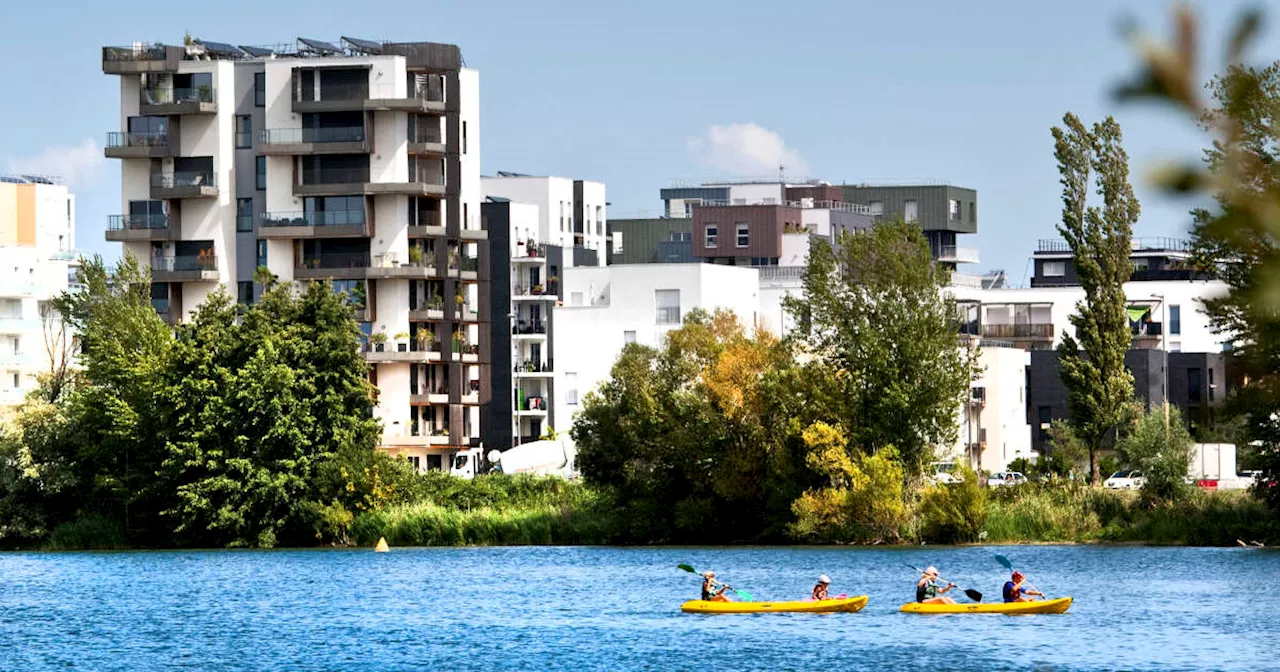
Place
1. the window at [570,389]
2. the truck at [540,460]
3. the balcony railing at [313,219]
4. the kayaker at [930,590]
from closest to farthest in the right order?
the kayaker at [930,590]
the truck at [540,460]
the balcony railing at [313,219]
the window at [570,389]

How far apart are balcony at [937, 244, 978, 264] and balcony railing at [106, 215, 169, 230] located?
83772 millimetres

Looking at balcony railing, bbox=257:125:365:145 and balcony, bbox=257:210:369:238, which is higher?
balcony railing, bbox=257:125:365:145

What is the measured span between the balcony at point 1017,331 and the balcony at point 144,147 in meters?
66.0

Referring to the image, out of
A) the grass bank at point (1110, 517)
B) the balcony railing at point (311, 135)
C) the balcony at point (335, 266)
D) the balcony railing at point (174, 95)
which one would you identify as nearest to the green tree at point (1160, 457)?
the grass bank at point (1110, 517)

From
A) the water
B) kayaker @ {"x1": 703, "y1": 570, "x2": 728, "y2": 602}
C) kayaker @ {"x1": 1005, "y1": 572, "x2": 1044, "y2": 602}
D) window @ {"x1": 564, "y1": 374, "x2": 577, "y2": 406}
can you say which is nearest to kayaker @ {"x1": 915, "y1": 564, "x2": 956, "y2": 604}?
the water

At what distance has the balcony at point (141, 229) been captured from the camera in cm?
12975

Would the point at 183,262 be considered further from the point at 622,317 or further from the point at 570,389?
the point at 622,317

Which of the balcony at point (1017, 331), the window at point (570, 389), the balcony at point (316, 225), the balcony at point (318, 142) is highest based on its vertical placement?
the balcony at point (318, 142)

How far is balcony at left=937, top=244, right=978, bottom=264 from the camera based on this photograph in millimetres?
190625

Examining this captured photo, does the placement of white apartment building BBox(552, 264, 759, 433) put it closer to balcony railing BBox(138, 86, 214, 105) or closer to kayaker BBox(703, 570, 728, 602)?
balcony railing BBox(138, 86, 214, 105)

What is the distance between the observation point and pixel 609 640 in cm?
5616

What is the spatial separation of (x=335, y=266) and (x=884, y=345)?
47.2 metres

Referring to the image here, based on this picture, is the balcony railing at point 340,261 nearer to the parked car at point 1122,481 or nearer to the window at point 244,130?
the window at point 244,130

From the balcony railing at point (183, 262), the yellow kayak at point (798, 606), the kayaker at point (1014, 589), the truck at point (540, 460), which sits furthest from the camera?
the balcony railing at point (183, 262)
